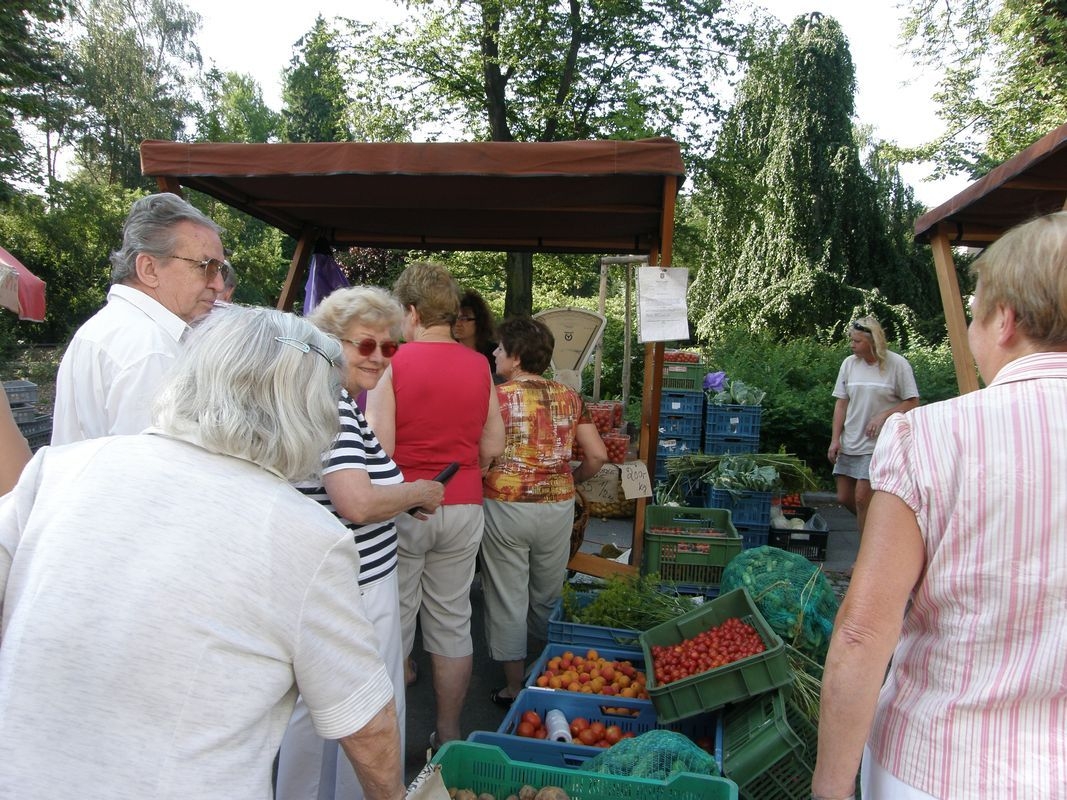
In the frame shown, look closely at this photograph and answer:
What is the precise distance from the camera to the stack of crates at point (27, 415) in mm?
6255

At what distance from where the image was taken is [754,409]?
6.70m

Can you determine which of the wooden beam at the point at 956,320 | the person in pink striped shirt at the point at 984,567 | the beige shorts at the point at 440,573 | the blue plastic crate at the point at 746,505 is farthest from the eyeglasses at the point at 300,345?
the blue plastic crate at the point at 746,505

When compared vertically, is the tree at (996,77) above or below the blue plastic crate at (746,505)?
above

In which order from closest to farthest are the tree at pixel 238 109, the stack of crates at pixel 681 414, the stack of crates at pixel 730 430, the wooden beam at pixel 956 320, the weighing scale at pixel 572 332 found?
the wooden beam at pixel 956 320 < the stack of crates at pixel 730 430 < the stack of crates at pixel 681 414 < the weighing scale at pixel 572 332 < the tree at pixel 238 109

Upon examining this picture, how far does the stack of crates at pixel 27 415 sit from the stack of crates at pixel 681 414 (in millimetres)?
5510

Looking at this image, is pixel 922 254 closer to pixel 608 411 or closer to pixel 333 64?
pixel 333 64

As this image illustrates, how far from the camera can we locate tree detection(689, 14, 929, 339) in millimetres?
18484

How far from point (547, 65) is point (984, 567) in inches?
544

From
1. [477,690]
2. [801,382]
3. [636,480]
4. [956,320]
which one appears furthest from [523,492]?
[801,382]

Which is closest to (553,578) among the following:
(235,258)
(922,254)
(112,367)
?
(112,367)

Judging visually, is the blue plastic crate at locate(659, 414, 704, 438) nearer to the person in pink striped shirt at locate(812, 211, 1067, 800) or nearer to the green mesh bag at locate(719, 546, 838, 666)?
the green mesh bag at locate(719, 546, 838, 666)

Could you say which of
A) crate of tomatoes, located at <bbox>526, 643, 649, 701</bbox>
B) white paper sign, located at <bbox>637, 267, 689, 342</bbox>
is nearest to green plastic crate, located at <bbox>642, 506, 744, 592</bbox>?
crate of tomatoes, located at <bbox>526, 643, 649, 701</bbox>

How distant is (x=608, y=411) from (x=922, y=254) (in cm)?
1757

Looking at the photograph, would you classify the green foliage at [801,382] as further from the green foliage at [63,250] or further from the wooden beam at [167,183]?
the green foliage at [63,250]
